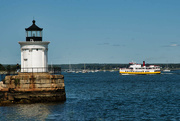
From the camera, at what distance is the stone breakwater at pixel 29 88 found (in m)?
32.2

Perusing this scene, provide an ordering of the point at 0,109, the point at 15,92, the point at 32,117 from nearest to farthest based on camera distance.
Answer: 1. the point at 32,117
2. the point at 0,109
3. the point at 15,92

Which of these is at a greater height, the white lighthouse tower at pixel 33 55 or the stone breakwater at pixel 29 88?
the white lighthouse tower at pixel 33 55

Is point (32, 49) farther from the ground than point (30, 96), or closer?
farther from the ground

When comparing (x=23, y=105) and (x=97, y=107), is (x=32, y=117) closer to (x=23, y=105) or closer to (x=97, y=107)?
(x=23, y=105)

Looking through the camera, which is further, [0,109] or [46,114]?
[0,109]

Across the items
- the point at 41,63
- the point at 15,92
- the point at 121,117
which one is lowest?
the point at 121,117

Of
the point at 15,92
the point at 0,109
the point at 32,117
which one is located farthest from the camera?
the point at 15,92

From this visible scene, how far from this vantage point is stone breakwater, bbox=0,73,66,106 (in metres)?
32.2

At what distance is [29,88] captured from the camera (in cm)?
3228

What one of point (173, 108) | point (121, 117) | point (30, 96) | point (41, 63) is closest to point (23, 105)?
point (30, 96)

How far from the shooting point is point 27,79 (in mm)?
32188

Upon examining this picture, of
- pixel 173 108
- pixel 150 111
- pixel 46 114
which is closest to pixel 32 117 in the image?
pixel 46 114

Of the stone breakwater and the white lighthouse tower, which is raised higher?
the white lighthouse tower

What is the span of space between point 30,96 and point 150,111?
1194cm
